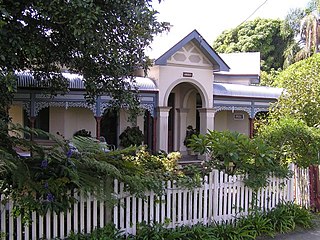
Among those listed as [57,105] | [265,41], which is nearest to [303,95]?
[57,105]

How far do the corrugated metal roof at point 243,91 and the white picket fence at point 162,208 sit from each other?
10899 mm

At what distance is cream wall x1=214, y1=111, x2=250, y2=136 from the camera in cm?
2110

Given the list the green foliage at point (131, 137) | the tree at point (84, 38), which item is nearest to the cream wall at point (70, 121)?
the green foliage at point (131, 137)

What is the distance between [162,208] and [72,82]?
9.19 meters

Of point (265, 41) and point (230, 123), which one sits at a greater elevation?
point (265, 41)

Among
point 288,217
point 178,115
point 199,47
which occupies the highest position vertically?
point 199,47

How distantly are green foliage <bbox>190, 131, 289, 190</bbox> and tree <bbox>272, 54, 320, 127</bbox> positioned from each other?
11.2 ft

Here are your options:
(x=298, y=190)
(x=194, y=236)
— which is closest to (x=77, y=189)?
(x=194, y=236)

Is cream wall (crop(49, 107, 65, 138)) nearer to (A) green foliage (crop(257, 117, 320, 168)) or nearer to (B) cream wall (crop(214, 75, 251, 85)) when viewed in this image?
(A) green foliage (crop(257, 117, 320, 168))

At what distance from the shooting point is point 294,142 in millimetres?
8320

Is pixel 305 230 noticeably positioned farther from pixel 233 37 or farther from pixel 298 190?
pixel 233 37

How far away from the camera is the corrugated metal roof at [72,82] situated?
13047 millimetres

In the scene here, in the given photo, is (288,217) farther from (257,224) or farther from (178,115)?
(178,115)

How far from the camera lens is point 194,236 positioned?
19.4 feet
